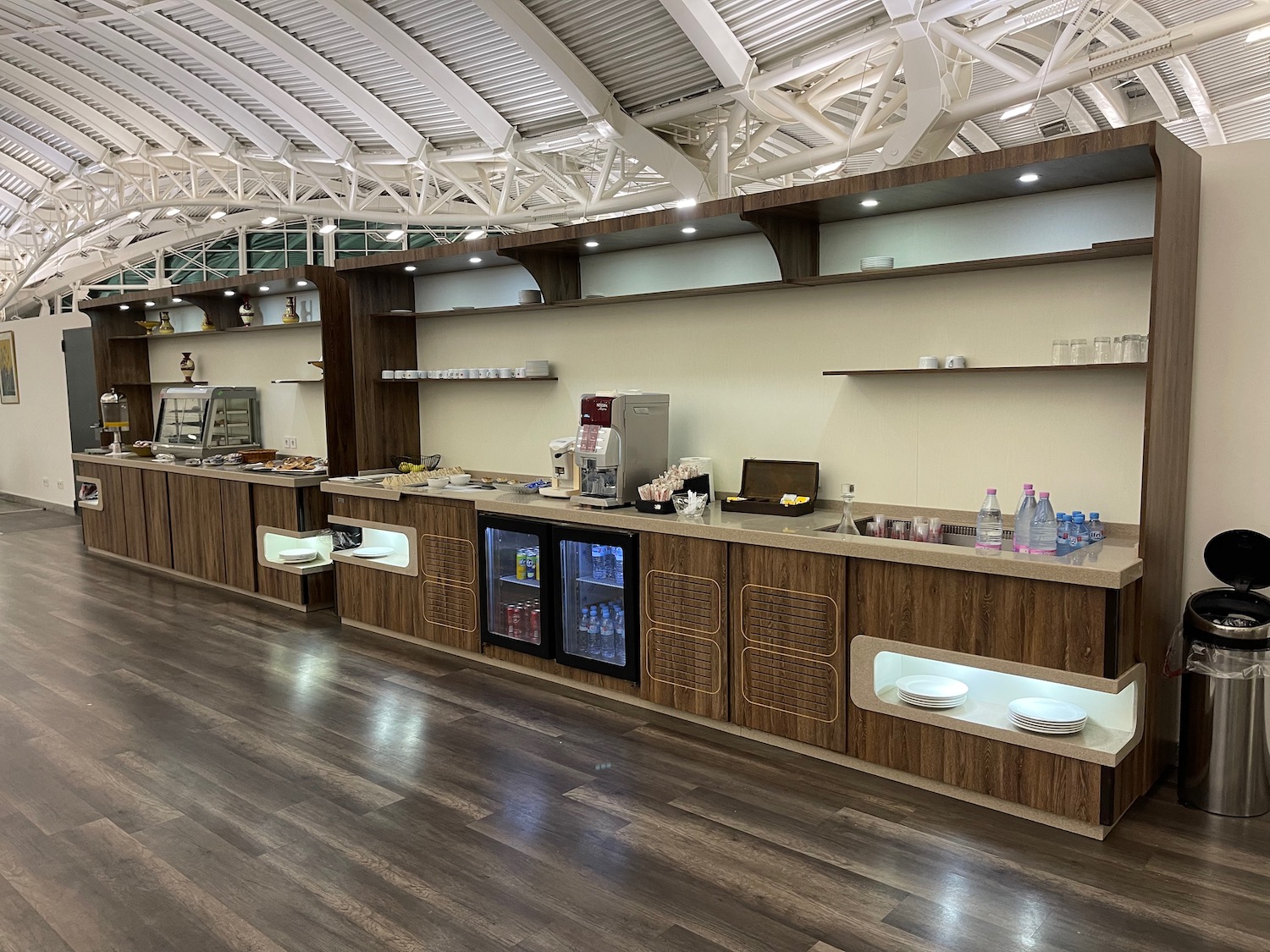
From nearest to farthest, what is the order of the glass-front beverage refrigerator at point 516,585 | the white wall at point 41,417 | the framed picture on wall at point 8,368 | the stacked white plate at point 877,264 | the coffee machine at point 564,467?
the stacked white plate at point 877,264, the glass-front beverage refrigerator at point 516,585, the coffee machine at point 564,467, the white wall at point 41,417, the framed picture on wall at point 8,368

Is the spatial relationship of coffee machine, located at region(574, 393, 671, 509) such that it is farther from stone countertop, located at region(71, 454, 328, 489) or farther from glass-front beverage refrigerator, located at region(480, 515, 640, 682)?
stone countertop, located at region(71, 454, 328, 489)

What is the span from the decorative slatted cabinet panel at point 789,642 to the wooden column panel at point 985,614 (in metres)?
0.14

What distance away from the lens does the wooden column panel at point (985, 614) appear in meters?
2.98

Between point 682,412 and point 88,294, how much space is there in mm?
20261

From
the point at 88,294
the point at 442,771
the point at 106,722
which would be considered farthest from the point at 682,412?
the point at 88,294

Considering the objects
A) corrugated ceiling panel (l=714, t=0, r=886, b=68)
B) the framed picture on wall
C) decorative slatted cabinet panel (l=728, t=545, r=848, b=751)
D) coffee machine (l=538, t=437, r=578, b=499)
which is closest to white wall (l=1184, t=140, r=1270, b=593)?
decorative slatted cabinet panel (l=728, t=545, r=848, b=751)

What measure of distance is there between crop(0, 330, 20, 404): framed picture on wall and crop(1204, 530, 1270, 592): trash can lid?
13831mm

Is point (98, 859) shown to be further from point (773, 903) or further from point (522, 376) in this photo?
point (522, 376)

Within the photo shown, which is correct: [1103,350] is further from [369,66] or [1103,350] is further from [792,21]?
[369,66]

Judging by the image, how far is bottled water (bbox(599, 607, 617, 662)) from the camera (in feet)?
14.7

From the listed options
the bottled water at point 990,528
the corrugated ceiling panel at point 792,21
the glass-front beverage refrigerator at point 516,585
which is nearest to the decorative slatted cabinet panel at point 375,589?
the glass-front beverage refrigerator at point 516,585

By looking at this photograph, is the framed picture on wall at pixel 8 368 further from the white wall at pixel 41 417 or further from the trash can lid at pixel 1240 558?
the trash can lid at pixel 1240 558

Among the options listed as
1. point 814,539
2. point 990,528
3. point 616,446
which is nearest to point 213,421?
point 616,446

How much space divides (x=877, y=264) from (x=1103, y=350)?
0.99 m
